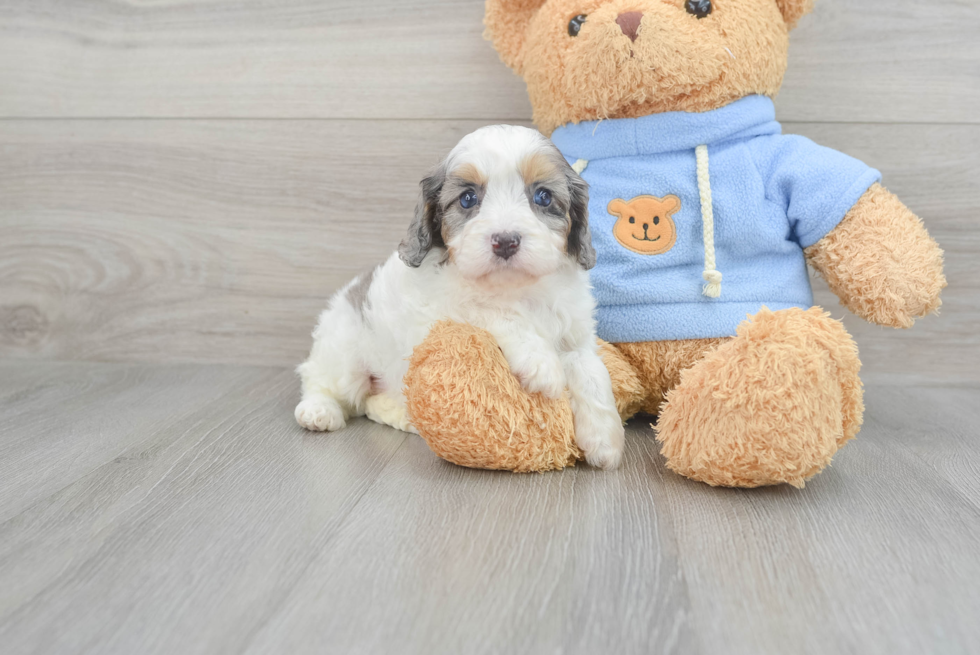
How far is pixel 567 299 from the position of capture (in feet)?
5.50

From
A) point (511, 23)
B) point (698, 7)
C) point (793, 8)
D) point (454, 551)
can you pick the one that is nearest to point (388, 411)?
point (454, 551)

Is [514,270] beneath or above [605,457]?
above

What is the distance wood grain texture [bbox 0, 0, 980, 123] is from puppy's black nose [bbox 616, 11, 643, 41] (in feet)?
2.12

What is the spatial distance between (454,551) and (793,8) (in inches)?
61.1

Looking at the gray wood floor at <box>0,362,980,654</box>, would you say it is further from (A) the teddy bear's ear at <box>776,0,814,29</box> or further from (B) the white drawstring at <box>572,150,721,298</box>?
(A) the teddy bear's ear at <box>776,0,814,29</box>

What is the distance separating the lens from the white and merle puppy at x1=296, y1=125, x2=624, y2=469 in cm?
149

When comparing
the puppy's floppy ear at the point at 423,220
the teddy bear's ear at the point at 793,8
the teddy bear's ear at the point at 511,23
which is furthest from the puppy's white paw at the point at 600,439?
the teddy bear's ear at the point at 793,8

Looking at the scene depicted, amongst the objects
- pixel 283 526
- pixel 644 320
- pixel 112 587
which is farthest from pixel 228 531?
pixel 644 320

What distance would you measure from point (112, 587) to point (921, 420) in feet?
6.43

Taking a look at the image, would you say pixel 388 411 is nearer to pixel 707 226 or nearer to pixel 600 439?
pixel 600 439

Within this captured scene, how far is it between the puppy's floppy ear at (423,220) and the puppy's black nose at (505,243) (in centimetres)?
23

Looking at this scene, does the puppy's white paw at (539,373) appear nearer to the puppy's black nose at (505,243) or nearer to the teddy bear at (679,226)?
the teddy bear at (679,226)

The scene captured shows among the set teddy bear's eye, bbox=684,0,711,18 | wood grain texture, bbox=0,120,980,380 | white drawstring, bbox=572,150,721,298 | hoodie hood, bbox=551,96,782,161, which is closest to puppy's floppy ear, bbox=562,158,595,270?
white drawstring, bbox=572,150,721,298

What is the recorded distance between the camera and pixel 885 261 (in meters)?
1.67
